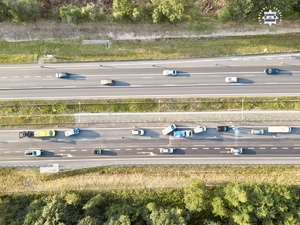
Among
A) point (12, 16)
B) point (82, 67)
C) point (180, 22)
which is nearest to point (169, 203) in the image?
point (82, 67)

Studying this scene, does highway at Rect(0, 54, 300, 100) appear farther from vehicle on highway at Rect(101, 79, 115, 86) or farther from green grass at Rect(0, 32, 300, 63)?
green grass at Rect(0, 32, 300, 63)

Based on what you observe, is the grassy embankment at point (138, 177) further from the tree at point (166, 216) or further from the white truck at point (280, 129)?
the white truck at point (280, 129)

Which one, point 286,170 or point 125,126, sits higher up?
point 125,126

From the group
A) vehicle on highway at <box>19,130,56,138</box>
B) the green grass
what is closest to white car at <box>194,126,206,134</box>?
the green grass

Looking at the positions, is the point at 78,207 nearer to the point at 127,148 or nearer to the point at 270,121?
the point at 127,148

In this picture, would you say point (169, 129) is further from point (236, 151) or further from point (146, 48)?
point (146, 48)

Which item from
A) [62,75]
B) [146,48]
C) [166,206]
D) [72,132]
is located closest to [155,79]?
[146,48]
